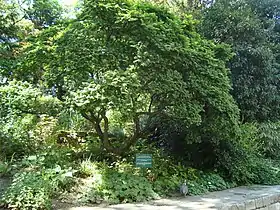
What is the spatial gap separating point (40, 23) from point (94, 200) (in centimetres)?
964

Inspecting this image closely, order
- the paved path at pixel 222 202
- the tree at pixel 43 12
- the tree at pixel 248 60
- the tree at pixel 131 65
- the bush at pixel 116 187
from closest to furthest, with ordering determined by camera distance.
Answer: the paved path at pixel 222 202 < the bush at pixel 116 187 < the tree at pixel 131 65 < the tree at pixel 248 60 < the tree at pixel 43 12

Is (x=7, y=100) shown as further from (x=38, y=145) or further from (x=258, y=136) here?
(x=258, y=136)

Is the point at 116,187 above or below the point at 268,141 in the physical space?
below

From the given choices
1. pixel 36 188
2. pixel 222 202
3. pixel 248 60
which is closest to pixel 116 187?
pixel 36 188

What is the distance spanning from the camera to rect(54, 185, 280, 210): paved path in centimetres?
433

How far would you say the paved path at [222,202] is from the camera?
4329 mm

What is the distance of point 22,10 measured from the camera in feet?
38.5

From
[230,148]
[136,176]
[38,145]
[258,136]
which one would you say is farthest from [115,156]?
[258,136]

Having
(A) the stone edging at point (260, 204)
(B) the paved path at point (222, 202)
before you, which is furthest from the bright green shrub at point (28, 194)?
(A) the stone edging at point (260, 204)

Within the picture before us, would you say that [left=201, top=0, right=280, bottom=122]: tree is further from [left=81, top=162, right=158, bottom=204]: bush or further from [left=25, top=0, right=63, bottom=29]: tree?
[left=25, top=0, right=63, bottom=29]: tree

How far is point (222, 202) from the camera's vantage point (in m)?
Result: 4.71

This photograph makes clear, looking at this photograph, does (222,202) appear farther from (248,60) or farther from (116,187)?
(248,60)

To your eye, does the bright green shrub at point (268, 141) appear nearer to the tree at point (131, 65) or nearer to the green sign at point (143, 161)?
the tree at point (131, 65)

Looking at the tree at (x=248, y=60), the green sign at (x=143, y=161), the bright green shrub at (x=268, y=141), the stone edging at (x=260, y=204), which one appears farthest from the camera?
the tree at (x=248, y=60)
